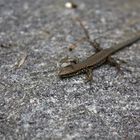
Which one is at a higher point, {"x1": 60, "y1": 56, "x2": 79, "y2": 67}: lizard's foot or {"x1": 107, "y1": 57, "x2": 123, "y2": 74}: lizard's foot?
{"x1": 60, "y1": 56, "x2": 79, "y2": 67}: lizard's foot

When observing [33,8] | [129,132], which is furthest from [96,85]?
[33,8]

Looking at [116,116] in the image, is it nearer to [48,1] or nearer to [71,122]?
[71,122]

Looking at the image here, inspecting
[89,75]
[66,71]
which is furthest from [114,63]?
[66,71]

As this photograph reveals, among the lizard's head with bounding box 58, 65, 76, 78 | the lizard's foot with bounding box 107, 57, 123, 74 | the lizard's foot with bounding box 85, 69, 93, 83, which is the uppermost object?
the lizard's head with bounding box 58, 65, 76, 78

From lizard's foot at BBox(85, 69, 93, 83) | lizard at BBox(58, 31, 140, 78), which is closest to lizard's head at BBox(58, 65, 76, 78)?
lizard at BBox(58, 31, 140, 78)

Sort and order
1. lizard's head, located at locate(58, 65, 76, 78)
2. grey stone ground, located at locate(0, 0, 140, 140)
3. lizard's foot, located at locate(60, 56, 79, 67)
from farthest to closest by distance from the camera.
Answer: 1. lizard's foot, located at locate(60, 56, 79, 67)
2. lizard's head, located at locate(58, 65, 76, 78)
3. grey stone ground, located at locate(0, 0, 140, 140)

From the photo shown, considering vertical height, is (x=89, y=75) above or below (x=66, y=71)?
below

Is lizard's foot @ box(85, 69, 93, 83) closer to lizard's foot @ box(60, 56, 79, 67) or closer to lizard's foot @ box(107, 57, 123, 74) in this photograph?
lizard's foot @ box(60, 56, 79, 67)

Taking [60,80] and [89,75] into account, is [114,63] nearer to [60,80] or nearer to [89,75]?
[89,75]

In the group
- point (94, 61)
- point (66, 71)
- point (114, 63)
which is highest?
point (66, 71)
